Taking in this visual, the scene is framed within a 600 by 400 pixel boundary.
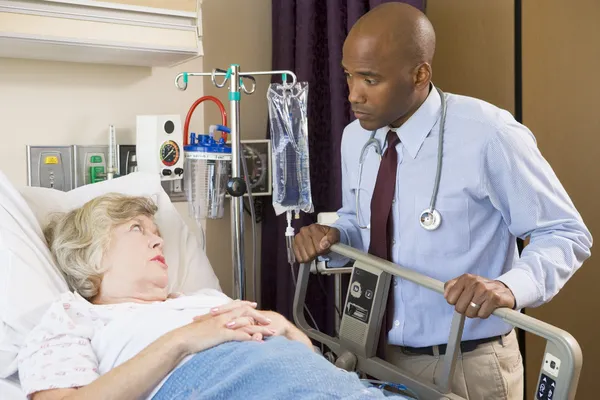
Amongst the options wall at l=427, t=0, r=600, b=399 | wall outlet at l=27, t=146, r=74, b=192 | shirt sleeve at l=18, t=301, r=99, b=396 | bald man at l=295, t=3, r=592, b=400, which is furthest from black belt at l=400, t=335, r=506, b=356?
wall outlet at l=27, t=146, r=74, b=192

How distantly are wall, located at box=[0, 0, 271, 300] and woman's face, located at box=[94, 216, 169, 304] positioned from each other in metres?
0.69

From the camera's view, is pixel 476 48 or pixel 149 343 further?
pixel 476 48

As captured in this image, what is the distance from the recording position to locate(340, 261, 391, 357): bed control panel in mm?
1865

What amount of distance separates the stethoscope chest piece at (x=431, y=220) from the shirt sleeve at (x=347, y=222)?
0.31m

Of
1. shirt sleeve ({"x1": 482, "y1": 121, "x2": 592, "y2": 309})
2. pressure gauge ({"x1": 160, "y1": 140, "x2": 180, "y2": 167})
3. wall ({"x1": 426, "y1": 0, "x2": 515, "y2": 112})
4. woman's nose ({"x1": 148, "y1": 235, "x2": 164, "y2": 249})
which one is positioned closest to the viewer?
shirt sleeve ({"x1": 482, "y1": 121, "x2": 592, "y2": 309})

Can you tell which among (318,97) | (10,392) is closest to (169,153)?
(318,97)

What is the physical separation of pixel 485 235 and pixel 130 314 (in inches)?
36.3

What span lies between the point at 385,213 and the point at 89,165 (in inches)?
46.1

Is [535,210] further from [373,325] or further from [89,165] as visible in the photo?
[89,165]

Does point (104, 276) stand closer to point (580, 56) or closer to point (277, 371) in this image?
point (277, 371)

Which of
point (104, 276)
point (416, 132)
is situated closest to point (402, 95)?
point (416, 132)

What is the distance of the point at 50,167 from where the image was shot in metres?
2.49

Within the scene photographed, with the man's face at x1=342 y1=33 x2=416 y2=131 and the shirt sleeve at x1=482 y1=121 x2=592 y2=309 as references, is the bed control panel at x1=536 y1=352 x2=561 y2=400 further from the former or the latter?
the man's face at x1=342 y1=33 x2=416 y2=131

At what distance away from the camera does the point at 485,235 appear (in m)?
1.87
